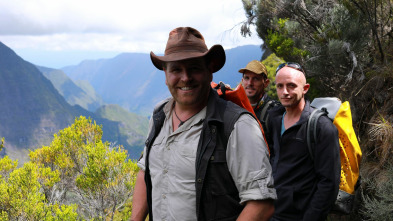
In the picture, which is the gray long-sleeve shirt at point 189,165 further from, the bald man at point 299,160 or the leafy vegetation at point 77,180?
the leafy vegetation at point 77,180

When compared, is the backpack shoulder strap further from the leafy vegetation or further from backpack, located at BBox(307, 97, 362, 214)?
the leafy vegetation

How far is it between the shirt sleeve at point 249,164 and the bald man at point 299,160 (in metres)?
1.04

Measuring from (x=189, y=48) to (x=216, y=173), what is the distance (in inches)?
27.7

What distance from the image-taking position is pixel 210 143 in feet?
→ 5.37

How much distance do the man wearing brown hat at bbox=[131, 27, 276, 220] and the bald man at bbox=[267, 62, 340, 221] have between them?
1.00m

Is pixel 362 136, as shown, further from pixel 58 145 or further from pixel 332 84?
pixel 58 145

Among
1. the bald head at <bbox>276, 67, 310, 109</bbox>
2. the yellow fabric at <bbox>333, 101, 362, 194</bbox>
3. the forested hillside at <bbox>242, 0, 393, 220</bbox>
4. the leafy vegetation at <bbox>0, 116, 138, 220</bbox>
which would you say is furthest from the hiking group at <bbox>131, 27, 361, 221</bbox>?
the leafy vegetation at <bbox>0, 116, 138, 220</bbox>

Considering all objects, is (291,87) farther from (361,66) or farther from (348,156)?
(361,66)

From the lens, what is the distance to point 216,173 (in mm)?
1632

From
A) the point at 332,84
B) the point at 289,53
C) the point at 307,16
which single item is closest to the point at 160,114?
the point at 332,84

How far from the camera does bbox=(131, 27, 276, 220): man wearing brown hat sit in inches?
61.3

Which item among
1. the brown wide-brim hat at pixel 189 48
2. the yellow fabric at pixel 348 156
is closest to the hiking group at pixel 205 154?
the brown wide-brim hat at pixel 189 48

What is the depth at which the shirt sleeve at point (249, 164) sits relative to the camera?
1533 millimetres

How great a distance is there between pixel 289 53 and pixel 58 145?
11.2 m
